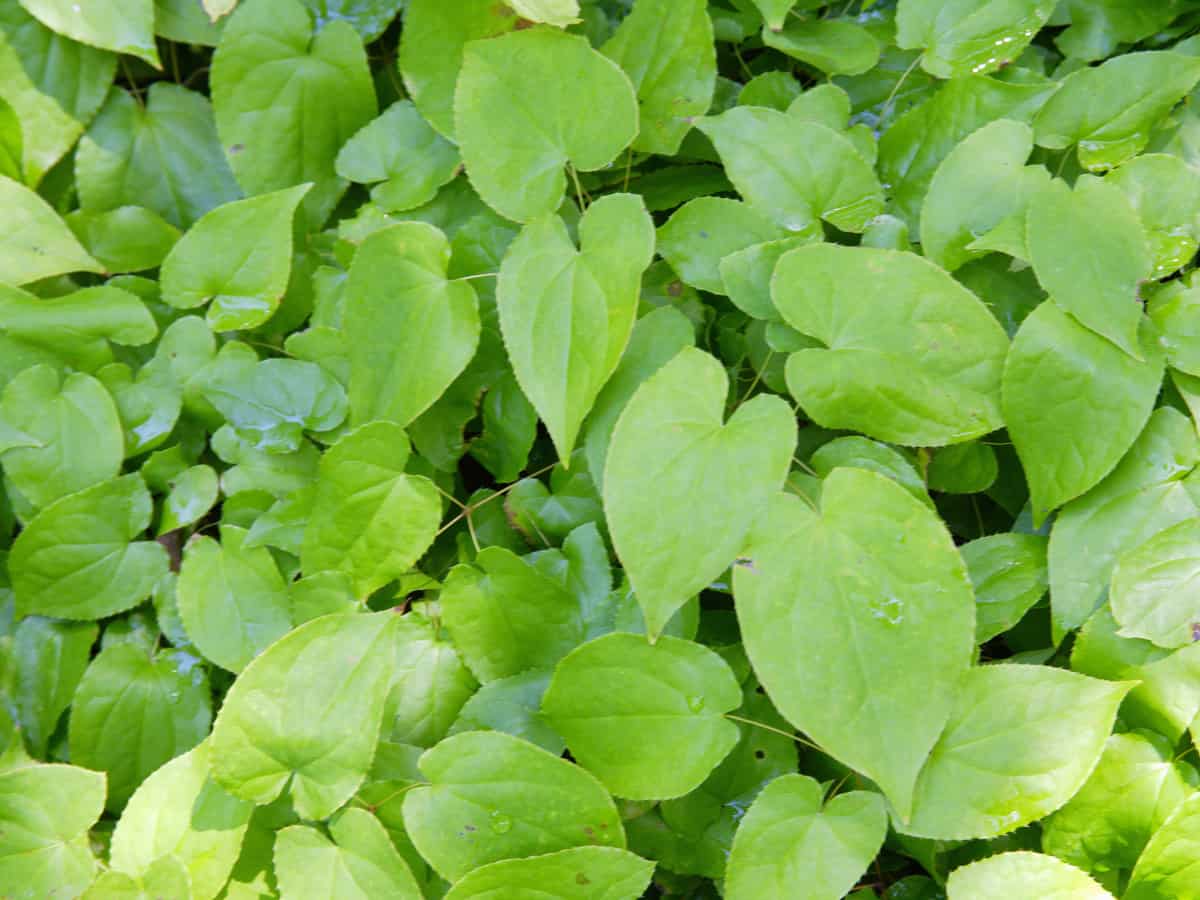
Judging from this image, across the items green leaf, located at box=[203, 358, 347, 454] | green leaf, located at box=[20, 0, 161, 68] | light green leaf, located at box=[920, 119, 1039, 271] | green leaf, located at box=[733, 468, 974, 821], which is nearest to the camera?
green leaf, located at box=[733, 468, 974, 821]

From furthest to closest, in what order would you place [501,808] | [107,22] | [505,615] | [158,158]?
[158,158] → [107,22] → [505,615] → [501,808]

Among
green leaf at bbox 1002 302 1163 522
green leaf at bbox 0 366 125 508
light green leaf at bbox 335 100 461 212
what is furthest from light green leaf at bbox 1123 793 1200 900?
green leaf at bbox 0 366 125 508

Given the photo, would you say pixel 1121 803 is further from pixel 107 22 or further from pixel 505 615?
pixel 107 22

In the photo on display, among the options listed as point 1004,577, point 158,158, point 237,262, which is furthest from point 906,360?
point 158,158

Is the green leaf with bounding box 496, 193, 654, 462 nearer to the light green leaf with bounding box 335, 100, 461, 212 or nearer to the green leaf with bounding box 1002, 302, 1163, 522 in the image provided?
the light green leaf with bounding box 335, 100, 461, 212

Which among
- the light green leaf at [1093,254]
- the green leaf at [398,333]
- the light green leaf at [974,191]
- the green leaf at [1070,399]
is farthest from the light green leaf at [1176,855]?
the green leaf at [398,333]
